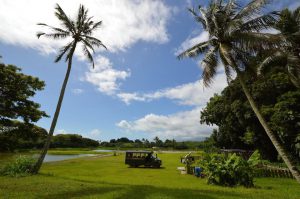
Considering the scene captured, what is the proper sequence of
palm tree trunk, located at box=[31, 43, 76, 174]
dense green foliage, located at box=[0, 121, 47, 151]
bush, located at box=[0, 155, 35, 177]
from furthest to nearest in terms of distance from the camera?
dense green foliage, located at box=[0, 121, 47, 151] → palm tree trunk, located at box=[31, 43, 76, 174] → bush, located at box=[0, 155, 35, 177]

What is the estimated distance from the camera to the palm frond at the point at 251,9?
15.5 metres

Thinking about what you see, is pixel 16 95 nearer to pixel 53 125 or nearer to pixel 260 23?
pixel 53 125

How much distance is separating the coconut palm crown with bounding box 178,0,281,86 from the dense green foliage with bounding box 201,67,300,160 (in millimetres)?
5478

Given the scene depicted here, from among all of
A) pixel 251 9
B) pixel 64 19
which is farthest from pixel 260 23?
pixel 64 19

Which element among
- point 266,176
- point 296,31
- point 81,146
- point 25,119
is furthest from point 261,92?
point 81,146

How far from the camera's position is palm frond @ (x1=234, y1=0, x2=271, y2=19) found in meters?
15.5

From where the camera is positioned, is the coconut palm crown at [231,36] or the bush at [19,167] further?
the bush at [19,167]

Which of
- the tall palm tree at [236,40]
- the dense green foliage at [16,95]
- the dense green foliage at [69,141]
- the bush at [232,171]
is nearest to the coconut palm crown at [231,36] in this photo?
the tall palm tree at [236,40]

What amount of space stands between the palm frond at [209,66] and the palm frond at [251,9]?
284 centimetres

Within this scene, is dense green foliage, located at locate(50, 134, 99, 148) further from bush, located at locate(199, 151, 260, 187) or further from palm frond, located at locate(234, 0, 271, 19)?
palm frond, located at locate(234, 0, 271, 19)

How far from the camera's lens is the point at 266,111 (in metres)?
31.7

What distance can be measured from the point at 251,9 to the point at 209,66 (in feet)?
14.6

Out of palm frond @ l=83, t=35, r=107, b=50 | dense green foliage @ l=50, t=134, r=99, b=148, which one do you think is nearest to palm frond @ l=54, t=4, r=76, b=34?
palm frond @ l=83, t=35, r=107, b=50

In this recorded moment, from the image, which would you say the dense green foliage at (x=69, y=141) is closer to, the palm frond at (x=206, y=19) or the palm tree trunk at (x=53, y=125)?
the palm tree trunk at (x=53, y=125)
